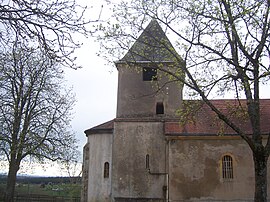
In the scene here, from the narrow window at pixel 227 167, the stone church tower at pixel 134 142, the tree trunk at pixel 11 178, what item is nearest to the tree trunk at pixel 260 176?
the narrow window at pixel 227 167

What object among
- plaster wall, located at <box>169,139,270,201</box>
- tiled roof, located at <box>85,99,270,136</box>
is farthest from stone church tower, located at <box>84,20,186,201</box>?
plaster wall, located at <box>169,139,270,201</box>

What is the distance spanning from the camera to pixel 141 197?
19.7 m

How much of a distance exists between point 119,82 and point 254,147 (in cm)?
1124

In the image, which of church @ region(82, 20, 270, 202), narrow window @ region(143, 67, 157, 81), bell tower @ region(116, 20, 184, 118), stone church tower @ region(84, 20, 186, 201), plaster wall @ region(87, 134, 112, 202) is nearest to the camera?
church @ region(82, 20, 270, 202)

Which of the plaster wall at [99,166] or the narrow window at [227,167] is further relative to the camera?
the plaster wall at [99,166]

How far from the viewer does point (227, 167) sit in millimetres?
18766

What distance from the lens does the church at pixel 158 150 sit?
60.3 ft

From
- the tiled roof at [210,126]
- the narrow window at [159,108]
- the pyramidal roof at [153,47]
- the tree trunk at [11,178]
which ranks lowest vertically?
the tree trunk at [11,178]

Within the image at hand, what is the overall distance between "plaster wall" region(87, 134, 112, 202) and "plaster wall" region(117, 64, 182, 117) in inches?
87.6

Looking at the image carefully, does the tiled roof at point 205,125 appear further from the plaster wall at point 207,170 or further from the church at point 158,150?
the plaster wall at point 207,170

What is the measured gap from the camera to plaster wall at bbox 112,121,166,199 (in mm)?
19859

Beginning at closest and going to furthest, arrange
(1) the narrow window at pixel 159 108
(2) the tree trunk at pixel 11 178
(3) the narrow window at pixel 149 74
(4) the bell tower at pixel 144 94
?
(2) the tree trunk at pixel 11 178, (4) the bell tower at pixel 144 94, (1) the narrow window at pixel 159 108, (3) the narrow window at pixel 149 74

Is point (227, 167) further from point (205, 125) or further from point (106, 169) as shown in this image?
point (106, 169)

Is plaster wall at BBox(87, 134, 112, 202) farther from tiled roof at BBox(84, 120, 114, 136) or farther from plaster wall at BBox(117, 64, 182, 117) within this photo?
plaster wall at BBox(117, 64, 182, 117)
